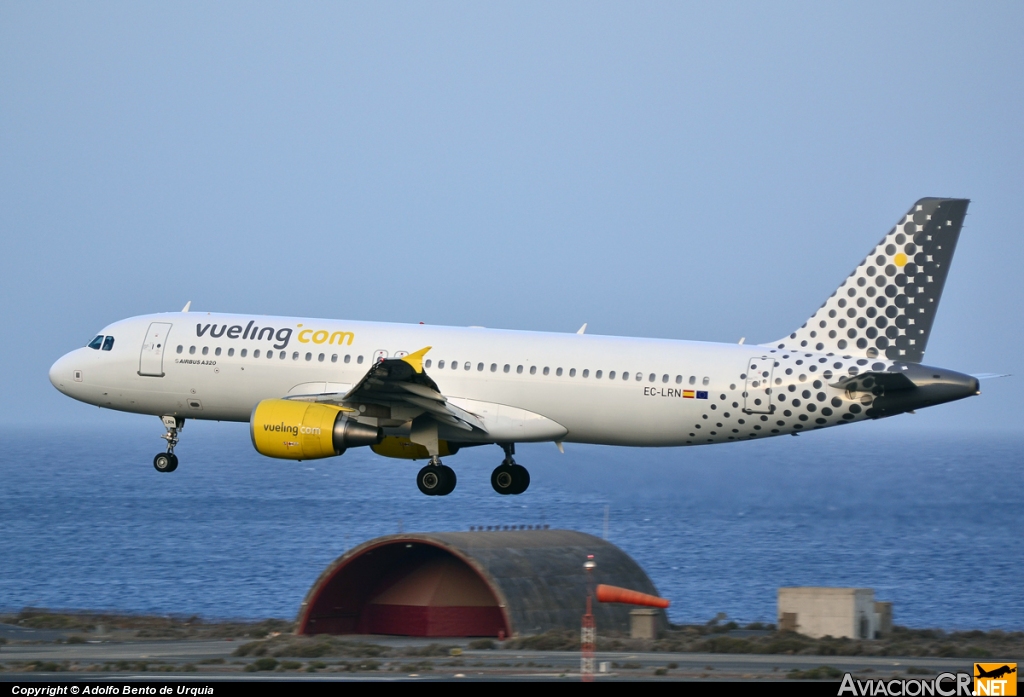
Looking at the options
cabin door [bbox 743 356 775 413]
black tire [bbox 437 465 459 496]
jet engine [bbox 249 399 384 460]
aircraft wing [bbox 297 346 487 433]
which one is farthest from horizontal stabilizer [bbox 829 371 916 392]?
jet engine [bbox 249 399 384 460]

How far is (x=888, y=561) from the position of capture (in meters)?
110

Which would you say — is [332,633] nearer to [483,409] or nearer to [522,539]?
[522,539]

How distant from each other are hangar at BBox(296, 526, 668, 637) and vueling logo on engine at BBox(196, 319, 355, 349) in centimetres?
2061

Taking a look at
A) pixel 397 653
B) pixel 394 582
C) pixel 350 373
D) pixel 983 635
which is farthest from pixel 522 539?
pixel 350 373

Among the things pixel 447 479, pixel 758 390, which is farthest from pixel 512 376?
pixel 758 390

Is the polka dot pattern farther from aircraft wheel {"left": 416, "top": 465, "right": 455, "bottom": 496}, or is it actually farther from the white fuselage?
aircraft wheel {"left": 416, "top": 465, "right": 455, "bottom": 496}

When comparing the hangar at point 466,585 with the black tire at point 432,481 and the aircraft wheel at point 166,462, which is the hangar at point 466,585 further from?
the black tire at point 432,481

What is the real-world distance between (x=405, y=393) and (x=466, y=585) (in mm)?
25295

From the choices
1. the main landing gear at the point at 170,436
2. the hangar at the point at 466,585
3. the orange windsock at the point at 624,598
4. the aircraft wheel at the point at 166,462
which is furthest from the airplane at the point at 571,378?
the hangar at the point at 466,585

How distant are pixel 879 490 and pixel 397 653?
18944 mm

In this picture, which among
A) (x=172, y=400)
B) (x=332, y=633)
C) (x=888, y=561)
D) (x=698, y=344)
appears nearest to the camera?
(x=698, y=344)

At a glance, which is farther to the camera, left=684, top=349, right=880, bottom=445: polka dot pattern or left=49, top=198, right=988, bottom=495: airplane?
left=49, top=198, right=988, bottom=495: airplane

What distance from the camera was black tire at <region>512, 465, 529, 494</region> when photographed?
3966cm

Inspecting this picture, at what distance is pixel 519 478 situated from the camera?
39.8 meters
